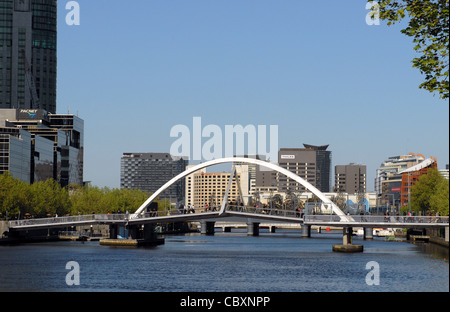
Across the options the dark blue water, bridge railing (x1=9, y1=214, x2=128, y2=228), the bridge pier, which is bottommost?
the dark blue water

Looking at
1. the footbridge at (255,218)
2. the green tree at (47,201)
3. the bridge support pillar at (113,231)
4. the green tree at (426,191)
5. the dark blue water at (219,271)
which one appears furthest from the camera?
the green tree at (426,191)

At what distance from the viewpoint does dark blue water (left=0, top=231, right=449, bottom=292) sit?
66688 millimetres

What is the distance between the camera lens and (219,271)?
8150 centimetres

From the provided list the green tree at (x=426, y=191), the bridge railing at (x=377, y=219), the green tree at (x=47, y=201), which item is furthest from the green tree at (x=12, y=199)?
the green tree at (x=426, y=191)

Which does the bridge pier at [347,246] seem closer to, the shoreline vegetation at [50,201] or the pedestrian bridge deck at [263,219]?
the pedestrian bridge deck at [263,219]

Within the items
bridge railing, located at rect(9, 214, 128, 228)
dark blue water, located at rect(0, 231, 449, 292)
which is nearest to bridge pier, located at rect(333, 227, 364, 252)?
dark blue water, located at rect(0, 231, 449, 292)

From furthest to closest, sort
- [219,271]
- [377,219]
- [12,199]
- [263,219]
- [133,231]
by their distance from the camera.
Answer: [12,199] < [133,231] < [263,219] < [377,219] < [219,271]

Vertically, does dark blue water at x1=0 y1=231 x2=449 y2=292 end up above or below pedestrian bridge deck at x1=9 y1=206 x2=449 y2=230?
below

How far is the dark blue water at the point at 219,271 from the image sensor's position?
219 ft

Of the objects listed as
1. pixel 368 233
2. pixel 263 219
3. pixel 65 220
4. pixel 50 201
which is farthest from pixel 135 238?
pixel 368 233

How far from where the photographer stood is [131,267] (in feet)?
279

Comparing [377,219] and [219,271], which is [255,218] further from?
[219,271]

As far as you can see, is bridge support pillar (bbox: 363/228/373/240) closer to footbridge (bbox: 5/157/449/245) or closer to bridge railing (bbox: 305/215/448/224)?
footbridge (bbox: 5/157/449/245)
